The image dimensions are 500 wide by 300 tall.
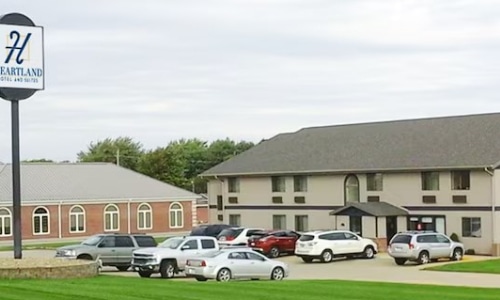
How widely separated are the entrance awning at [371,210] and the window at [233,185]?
11882mm

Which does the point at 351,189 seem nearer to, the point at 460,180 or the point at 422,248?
the point at 460,180

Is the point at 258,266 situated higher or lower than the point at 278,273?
higher

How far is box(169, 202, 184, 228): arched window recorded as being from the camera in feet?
275

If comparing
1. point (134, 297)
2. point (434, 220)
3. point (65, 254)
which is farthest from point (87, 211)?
point (134, 297)

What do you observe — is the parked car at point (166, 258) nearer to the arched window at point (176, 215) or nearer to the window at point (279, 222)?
the window at point (279, 222)

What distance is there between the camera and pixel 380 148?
202 feet

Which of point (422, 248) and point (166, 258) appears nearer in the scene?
point (166, 258)

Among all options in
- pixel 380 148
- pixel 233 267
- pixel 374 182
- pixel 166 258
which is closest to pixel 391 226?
pixel 374 182

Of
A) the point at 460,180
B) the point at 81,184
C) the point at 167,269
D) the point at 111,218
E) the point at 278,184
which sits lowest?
the point at 167,269

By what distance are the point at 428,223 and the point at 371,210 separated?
333 cm

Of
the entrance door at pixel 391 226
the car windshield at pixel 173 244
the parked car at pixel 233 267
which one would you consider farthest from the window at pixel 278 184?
the parked car at pixel 233 267

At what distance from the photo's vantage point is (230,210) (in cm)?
6919

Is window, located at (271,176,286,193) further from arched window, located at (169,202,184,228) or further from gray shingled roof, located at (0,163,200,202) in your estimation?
arched window, located at (169,202,184,228)

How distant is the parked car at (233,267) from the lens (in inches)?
1330
